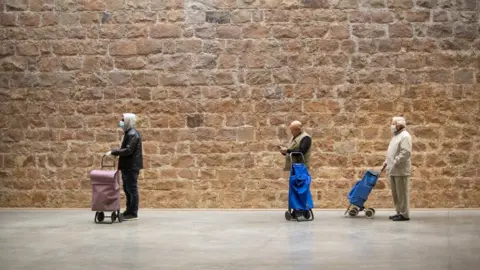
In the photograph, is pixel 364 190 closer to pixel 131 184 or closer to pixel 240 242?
pixel 240 242

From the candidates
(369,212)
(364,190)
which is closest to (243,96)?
(364,190)

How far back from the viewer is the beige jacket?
9.72m

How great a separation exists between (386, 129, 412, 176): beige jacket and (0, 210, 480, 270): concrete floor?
0.64m

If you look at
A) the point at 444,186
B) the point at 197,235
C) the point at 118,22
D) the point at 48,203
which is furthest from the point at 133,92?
the point at 444,186

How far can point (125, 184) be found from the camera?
9.90 m

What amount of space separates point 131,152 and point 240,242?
105 inches

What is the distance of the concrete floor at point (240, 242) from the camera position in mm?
6297

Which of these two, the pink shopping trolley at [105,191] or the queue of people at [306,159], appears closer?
the pink shopping trolley at [105,191]

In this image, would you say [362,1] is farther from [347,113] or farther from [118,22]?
[118,22]

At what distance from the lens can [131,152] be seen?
9797mm

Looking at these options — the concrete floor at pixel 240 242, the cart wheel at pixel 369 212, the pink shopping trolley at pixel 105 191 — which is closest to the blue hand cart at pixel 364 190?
the cart wheel at pixel 369 212

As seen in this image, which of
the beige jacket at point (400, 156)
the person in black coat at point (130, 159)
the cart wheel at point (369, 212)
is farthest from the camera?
the cart wheel at point (369, 212)

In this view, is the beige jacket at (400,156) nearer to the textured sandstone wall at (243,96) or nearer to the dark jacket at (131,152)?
the textured sandstone wall at (243,96)

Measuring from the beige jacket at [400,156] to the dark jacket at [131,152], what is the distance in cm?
328
